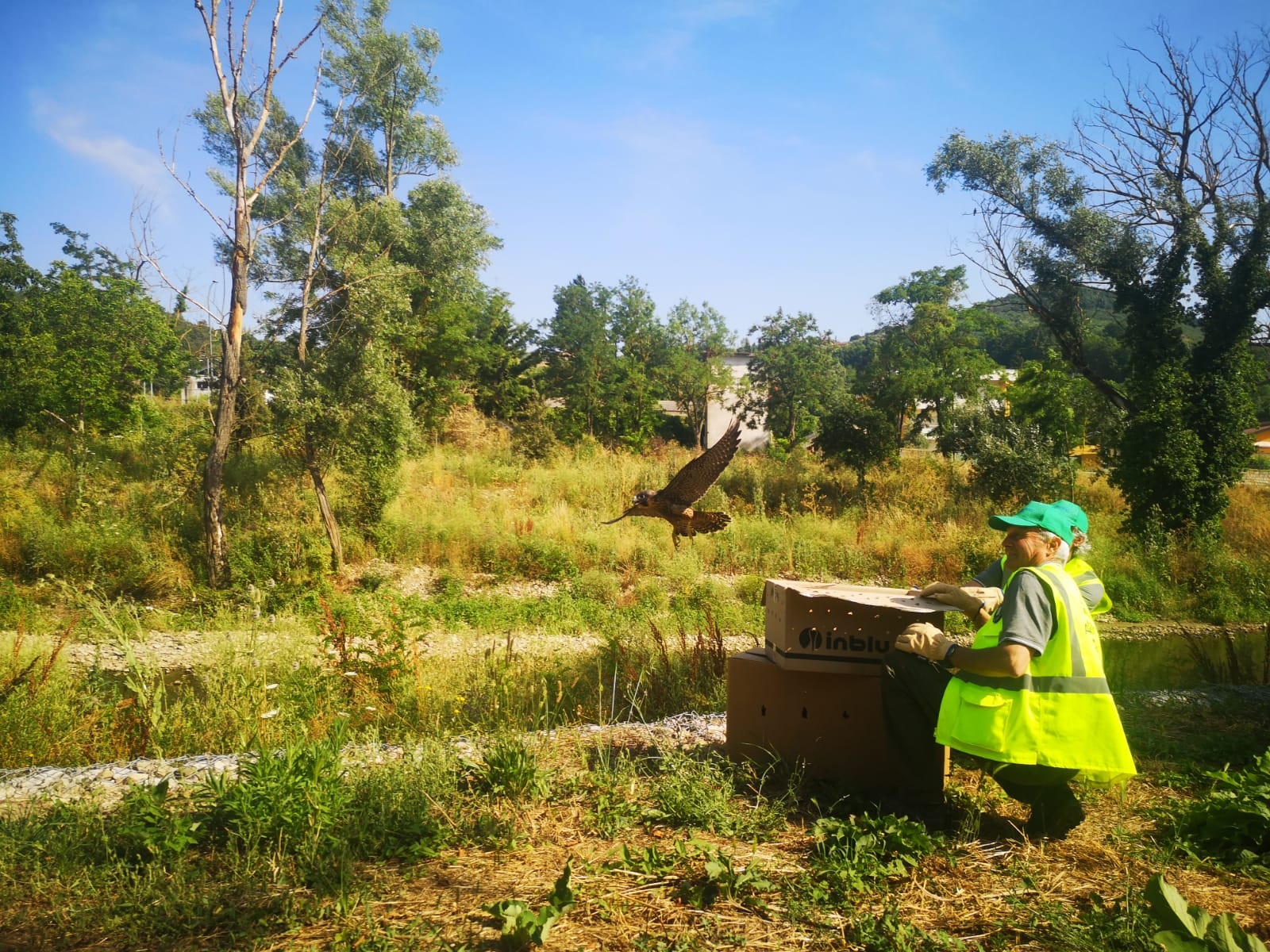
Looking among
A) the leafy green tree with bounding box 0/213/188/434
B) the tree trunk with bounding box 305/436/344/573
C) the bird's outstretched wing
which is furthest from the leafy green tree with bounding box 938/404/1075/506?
the leafy green tree with bounding box 0/213/188/434

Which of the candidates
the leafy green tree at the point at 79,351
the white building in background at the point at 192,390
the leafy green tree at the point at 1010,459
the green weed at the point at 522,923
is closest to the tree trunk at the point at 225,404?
the leafy green tree at the point at 79,351

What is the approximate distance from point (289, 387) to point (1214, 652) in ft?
42.8

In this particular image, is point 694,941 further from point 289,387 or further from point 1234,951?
Result: point 289,387

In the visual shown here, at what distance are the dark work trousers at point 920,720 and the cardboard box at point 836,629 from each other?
0.11 meters

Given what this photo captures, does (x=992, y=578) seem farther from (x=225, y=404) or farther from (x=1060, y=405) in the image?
(x=1060, y=405)

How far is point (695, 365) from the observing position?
79.0 feet

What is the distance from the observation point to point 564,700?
6.50 m

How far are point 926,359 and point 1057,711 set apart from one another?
17609mm

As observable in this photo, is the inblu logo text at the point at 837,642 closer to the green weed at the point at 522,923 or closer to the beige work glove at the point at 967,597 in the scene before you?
the beige work glove at the point at 967,597

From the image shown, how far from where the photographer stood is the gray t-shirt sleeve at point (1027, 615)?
2764 millimetres

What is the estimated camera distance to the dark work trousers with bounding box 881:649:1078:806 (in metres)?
3.04

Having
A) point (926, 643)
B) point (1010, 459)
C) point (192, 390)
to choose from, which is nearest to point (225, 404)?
point (926, 643)

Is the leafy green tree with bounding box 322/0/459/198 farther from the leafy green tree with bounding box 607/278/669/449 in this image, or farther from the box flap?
the box flap

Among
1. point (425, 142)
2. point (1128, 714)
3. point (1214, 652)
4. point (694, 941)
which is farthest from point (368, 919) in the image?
point (425, 142)
